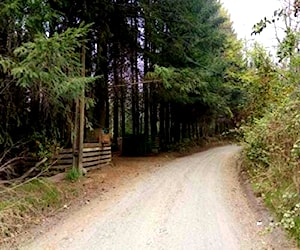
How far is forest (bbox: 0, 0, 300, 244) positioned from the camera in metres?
6.71

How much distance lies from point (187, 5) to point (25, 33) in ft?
30.2

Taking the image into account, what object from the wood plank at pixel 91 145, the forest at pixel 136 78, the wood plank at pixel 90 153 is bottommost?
the wood plank at pixel 90 153

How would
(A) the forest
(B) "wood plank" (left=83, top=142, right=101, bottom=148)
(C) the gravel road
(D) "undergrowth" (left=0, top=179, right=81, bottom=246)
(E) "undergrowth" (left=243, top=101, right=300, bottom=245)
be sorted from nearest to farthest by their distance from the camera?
(C) the gravel road, (E) "undergrowth" (left=243, top=101, right=300, bottom=245), (D) "undergrowth" (left=0, top=179, right=81, bottom=246), (A) the forest, (B) "wood plank" (left=83, top=142, right=101, bottom=148)

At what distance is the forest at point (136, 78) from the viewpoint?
6707mm

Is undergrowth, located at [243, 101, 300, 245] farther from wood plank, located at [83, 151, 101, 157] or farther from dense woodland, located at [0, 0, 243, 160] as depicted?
wood plank, located at [83, 151, 101, 157]

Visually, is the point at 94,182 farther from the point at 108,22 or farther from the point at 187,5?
the point at 187,5

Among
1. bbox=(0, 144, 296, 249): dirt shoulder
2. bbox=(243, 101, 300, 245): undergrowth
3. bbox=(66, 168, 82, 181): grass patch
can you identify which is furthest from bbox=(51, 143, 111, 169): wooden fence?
bbox=(243, 101, 300, 245): undergrowth

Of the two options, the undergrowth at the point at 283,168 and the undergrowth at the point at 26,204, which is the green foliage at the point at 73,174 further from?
the undergrowth at the point at 283,168

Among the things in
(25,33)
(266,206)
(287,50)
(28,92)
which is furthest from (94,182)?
(287,50)

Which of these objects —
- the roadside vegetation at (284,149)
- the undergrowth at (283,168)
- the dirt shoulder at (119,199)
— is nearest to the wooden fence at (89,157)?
the dirt shoulder at (119,199)

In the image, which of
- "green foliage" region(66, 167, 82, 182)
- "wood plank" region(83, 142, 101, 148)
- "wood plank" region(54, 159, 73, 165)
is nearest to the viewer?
"green foliage" region(66, 167, 82, 182)

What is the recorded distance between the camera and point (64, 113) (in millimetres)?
9344

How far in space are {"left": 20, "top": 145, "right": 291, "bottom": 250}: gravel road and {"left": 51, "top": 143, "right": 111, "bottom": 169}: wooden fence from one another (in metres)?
2.31

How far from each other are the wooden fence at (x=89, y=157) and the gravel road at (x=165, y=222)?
2.31m
